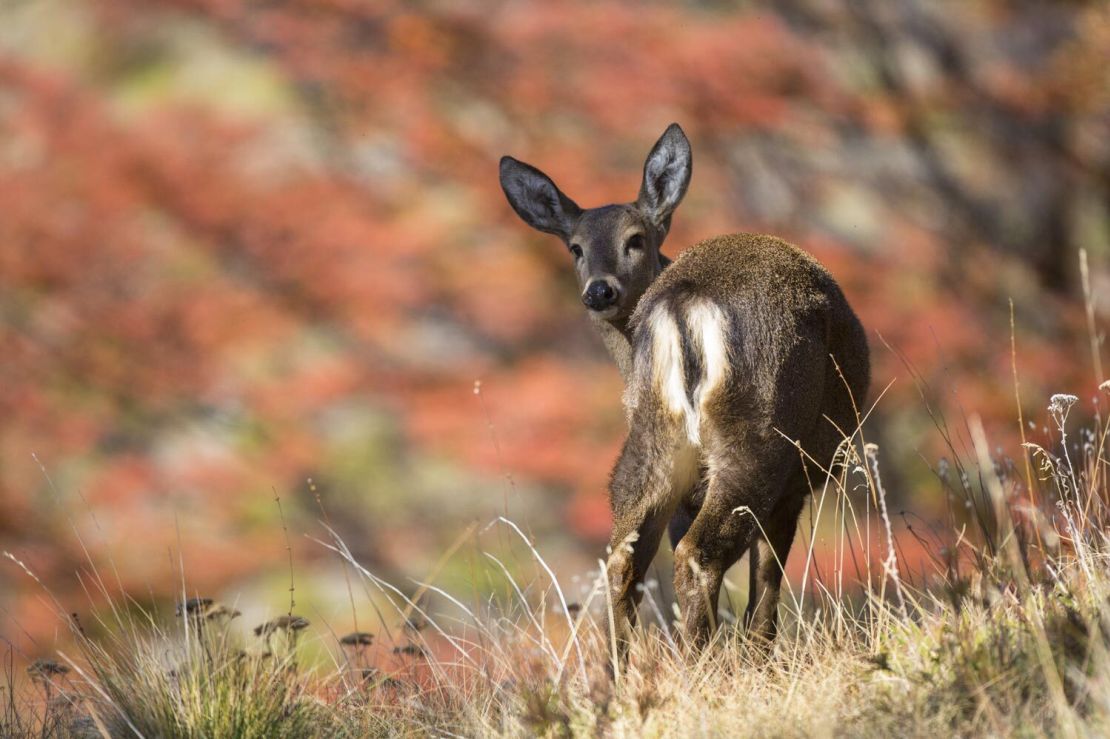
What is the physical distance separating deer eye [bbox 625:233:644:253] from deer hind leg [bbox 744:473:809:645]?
1227mm

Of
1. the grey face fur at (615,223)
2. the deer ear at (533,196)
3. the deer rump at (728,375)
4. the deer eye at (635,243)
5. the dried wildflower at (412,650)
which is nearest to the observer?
the deer rump at (728,375)

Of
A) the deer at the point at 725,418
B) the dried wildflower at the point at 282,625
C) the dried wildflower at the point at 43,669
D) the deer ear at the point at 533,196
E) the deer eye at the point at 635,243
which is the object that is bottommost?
the dried wildflower at the point at 43,669

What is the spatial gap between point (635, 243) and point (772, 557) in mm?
1377

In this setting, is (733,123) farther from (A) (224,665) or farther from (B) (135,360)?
(A) (224,665)

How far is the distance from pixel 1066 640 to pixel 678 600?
43.5 inches

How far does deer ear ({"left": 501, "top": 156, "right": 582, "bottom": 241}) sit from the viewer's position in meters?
5.29

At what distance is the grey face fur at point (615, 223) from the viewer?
15.5 ft

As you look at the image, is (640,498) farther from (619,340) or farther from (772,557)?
(619,340)

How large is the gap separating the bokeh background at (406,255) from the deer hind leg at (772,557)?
3.78 metres

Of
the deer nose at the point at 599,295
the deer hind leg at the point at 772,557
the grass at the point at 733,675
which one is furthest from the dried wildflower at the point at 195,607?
the deer nose at the point at 599,295

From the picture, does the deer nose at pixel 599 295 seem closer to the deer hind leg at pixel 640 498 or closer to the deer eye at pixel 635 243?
the deer eye at pixel 635 243

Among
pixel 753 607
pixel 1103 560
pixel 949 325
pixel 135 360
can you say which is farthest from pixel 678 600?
pixel 135 360

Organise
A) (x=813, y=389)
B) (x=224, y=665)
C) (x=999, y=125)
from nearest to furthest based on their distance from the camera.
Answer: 1. (x=224, y=665)
2. (x=813, y=389)
3. (x=999, y=125)

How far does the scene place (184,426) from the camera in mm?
8820
